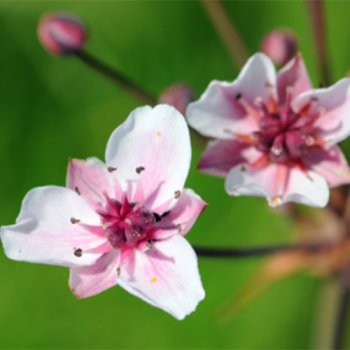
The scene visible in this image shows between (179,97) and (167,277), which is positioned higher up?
(179,97)

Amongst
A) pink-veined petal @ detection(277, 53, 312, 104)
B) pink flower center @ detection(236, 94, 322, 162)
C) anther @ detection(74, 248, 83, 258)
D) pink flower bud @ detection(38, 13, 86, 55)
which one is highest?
pink flower bud @ detection(38, 13, 86, 55)

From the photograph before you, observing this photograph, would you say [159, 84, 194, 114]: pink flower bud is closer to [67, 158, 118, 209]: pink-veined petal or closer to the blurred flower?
[67, 158, 118, 209]: pink-veined petal

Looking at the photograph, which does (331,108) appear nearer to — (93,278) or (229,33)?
(229,33)

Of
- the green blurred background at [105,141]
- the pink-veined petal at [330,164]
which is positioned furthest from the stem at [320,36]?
the green blurred background at [105,141]

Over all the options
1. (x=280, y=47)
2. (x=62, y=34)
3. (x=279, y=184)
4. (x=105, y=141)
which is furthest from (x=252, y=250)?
(x=105, y=141)

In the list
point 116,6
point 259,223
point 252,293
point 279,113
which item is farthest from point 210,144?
point 116,6

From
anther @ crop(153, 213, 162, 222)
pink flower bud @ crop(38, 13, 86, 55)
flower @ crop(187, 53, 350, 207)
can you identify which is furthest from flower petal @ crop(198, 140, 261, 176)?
pink flower bud @ crop(38, 13, 86, 55)
